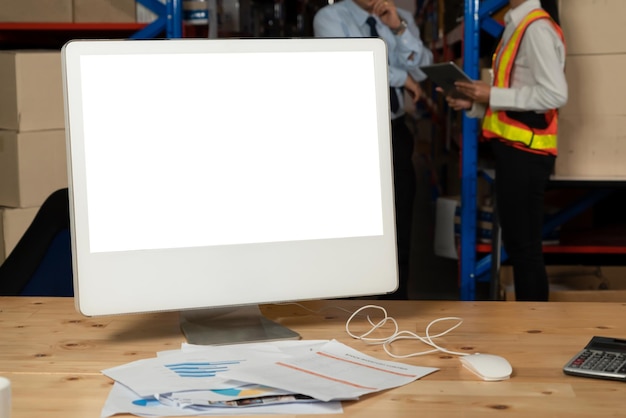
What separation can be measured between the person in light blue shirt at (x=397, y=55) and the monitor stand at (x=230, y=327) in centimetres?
200

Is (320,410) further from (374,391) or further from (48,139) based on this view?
(48,139)

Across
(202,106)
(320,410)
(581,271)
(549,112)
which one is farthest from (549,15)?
(320,410)

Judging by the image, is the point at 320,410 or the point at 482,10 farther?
the point at 482,10

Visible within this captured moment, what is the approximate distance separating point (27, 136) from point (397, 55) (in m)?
1.48

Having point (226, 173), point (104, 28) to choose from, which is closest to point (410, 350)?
point (226, 173)

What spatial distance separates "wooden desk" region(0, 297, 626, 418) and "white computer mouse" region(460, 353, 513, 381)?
0.5 inches

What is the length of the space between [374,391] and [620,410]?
1.00 feet

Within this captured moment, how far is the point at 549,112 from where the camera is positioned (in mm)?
3160

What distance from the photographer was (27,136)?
11.3 ft

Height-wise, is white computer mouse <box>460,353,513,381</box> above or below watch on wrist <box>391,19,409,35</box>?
below

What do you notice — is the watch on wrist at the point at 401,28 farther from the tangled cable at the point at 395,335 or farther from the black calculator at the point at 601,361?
the black calculator at the point at 601,361

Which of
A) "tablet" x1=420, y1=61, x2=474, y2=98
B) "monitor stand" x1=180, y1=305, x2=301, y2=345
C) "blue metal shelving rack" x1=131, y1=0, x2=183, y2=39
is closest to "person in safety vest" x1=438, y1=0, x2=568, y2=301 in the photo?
"tablet" x1=420, y1=61, x2=474, y2=98

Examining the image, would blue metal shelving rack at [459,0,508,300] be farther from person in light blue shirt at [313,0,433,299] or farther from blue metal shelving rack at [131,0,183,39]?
blue metal shelving rack at [131,0,183,39]

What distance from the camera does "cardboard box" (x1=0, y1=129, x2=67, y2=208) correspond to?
3451 millimetres
